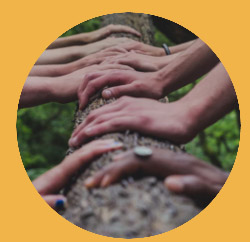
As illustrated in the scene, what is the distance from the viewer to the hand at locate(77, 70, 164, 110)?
207 cm

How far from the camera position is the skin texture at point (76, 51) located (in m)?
2.31

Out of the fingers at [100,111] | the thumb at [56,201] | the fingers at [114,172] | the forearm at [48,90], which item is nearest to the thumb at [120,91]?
the fingers at [100,111]

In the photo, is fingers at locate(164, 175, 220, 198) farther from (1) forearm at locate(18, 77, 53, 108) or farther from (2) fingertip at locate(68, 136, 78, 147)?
(1) forearm at locate(18, 77, 53, 108)

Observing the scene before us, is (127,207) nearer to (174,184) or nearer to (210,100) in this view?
(174,184)

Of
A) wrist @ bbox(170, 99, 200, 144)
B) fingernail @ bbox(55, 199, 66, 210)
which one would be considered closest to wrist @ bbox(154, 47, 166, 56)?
wrist @ bbox(170, 99, 200, 144)

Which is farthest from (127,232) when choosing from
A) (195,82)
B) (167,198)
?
(195,82)

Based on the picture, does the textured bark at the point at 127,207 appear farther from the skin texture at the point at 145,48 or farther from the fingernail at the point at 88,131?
the skin texture at the point at 145,48

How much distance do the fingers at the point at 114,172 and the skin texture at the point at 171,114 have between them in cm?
19

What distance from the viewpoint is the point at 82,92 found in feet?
7.14

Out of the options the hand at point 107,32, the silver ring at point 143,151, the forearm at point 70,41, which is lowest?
the silver ring at point 143,151

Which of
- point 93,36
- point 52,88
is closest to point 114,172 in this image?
point 52,88

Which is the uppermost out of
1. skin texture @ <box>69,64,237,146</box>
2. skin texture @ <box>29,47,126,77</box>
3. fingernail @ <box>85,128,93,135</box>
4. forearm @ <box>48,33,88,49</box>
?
forearm @ <box>48,33,88,49</box>

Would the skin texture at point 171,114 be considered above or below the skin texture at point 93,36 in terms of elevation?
below

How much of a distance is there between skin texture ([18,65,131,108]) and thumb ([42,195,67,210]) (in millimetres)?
609
